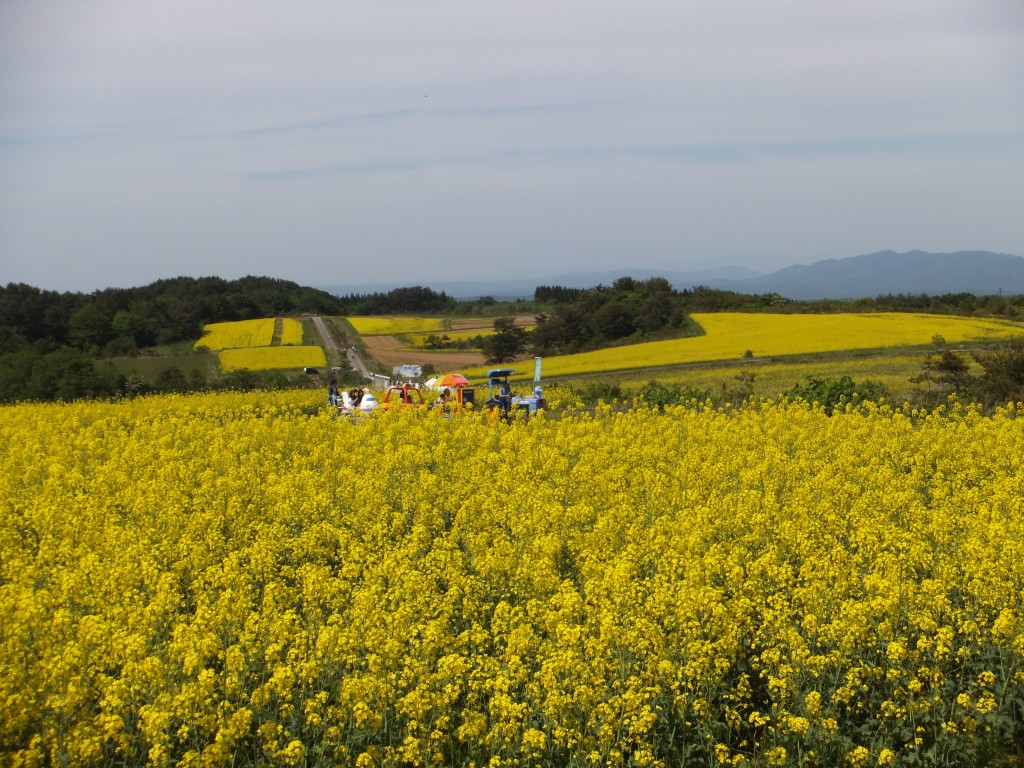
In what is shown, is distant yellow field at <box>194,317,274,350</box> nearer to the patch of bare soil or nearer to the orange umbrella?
the patch of bare soil

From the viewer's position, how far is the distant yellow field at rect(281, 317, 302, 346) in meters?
65.6

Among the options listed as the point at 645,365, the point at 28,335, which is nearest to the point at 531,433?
the point at 645,365

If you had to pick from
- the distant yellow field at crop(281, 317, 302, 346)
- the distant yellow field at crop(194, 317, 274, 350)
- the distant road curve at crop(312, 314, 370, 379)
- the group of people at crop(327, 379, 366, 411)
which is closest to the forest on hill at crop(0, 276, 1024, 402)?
the distant yellow field at crop(194, 317, 274, 350)

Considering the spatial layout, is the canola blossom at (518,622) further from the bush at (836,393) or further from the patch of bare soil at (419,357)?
the patch of bare soil at (419,357)

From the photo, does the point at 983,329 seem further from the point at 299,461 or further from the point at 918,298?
the point at 299,461

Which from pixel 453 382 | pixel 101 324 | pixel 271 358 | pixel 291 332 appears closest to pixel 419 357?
pixel 271 358

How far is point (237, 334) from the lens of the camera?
70.0 m

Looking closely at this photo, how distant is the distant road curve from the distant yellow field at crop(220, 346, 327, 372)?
1701 millimetres

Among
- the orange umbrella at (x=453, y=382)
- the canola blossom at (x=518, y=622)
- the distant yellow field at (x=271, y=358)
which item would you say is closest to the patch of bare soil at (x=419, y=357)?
the distant yellow field at (x=271, y=358)

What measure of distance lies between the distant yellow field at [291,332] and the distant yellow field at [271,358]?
196 inches

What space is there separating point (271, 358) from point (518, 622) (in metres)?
49.7

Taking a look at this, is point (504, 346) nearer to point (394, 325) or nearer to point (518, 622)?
point (394, 325)

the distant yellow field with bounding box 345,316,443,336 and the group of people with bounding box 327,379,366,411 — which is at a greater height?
the distant yellow field with bounding box 345,316,443,336

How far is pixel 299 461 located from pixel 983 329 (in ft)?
122
